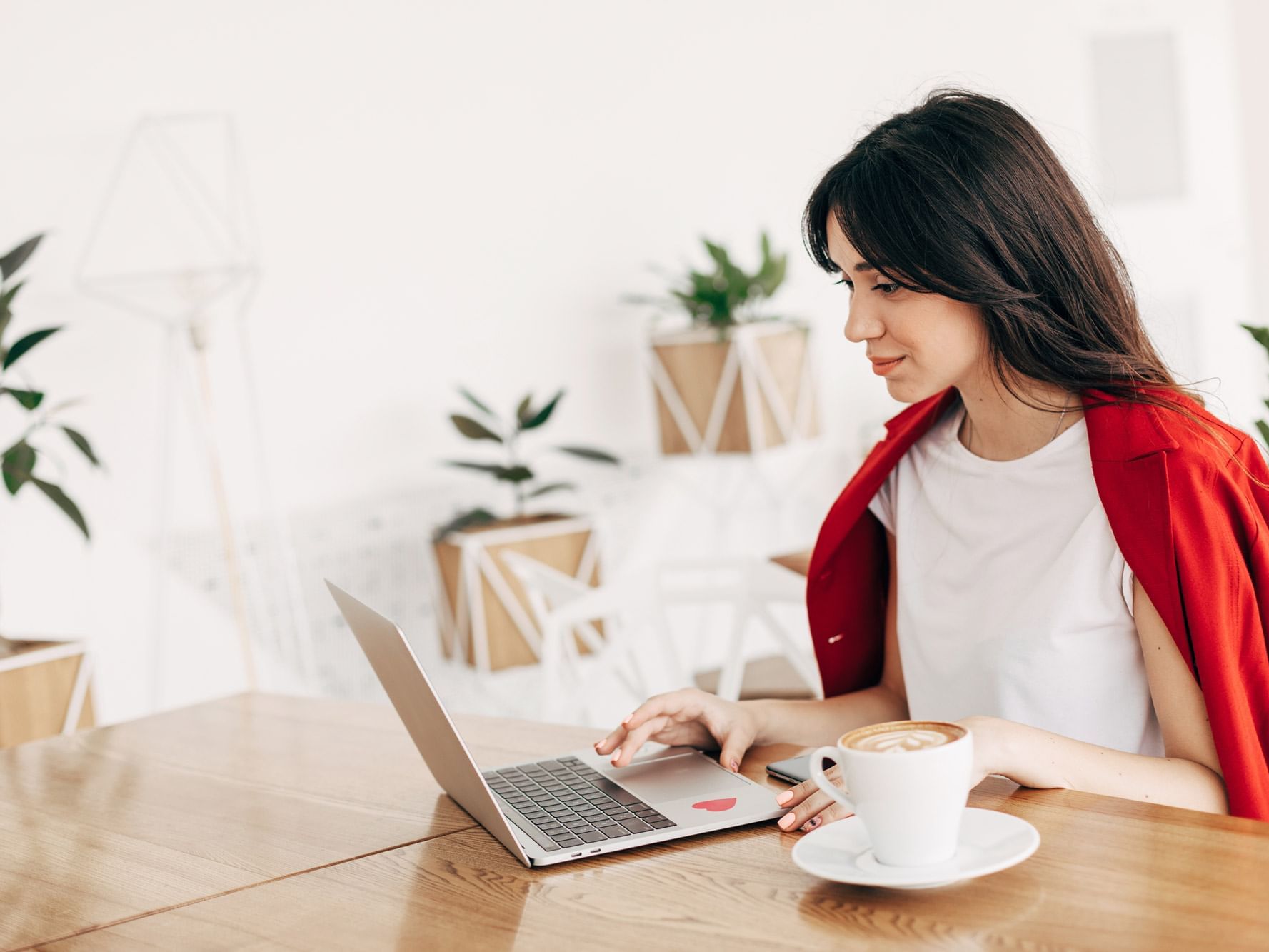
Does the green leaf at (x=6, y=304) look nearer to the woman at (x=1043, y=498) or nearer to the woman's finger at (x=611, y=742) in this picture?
the woman at (x=1043, y=498)

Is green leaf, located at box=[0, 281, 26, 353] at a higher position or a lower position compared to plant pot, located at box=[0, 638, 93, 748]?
higher

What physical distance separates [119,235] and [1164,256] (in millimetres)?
4091

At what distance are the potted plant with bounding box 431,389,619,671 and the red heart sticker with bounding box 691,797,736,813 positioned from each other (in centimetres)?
239

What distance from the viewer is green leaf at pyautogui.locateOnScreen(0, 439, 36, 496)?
8.81 feet

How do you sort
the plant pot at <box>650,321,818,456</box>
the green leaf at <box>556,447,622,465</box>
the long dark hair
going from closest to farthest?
the long dark hair → the green leaf at <box>556,447,622,465</box> → the plant pot at <box>650,321,818,456</box>

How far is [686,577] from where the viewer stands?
15.4 feet

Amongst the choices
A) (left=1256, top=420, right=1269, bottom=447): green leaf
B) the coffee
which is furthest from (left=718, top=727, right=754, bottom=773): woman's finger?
(left=1256, top=420, right=1269, bottom=447): green leaf

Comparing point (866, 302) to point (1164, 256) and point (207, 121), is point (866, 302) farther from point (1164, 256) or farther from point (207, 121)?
point (1164, 256)

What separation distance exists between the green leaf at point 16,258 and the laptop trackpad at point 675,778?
2.04 metres

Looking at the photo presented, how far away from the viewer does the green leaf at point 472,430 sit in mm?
3633

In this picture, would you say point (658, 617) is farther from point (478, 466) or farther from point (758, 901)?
point (758, 901)

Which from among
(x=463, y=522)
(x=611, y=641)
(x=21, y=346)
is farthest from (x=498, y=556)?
(x=21, y=346)

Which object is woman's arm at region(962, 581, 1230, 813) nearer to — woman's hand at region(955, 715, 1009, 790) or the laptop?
woman's hand at region(955, 715, 1009, 790)

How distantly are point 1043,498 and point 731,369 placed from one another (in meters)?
2.57
